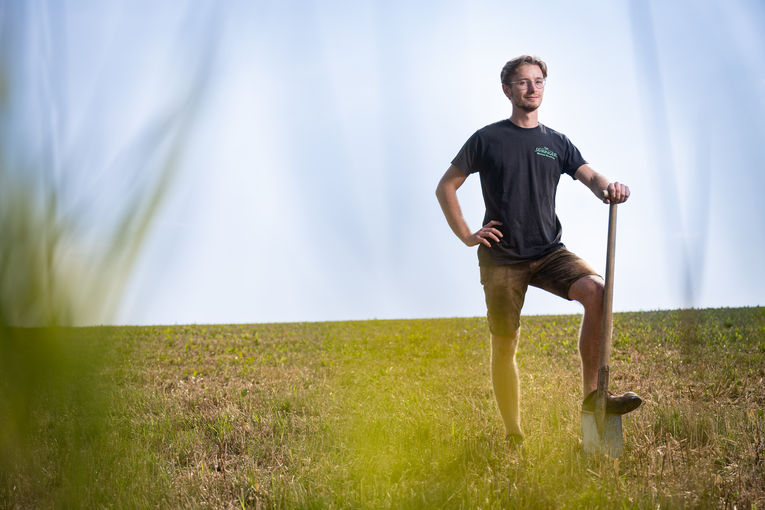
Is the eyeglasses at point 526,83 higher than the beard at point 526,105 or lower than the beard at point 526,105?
higher


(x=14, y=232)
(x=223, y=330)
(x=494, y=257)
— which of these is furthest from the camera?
(x=223, y=330)

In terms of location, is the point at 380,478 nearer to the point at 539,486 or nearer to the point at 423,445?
the point at 423,445

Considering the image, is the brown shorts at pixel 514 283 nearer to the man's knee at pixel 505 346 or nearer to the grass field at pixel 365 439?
the man's knee at pixel 505 346

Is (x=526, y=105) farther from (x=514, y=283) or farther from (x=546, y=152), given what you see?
(x=514, y=283)

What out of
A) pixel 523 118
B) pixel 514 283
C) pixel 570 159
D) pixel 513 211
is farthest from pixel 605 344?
pixel 523 118

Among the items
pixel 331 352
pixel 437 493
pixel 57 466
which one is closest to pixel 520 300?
pixel 437 493

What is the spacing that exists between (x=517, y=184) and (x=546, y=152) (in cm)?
39

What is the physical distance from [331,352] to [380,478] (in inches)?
347

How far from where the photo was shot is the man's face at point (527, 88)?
14.0ft

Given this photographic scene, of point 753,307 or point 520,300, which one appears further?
point 753,307

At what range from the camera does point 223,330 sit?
18688 mm

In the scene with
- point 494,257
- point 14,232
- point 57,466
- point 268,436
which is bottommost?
point 268,436

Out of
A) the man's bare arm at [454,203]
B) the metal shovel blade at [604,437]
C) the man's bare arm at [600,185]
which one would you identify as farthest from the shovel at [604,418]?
the man's bare arm at [454,203]

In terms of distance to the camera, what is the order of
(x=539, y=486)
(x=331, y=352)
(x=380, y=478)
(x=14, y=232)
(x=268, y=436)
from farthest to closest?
(x=331, y=352)
(x=268, y=436)
(x=380, y=478)
(x=539, y=486)
(x=14, y=232)
